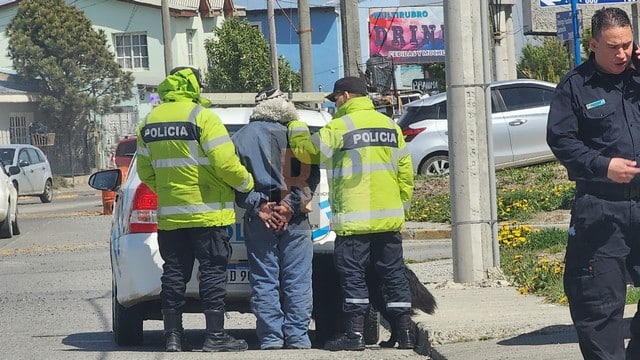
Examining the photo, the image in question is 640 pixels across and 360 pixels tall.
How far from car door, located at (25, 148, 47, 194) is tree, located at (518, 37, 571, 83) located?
Result: 1982cm

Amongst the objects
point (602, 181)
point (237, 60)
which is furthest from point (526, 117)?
point (237, 60)

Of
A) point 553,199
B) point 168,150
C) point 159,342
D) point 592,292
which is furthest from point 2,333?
point 553,199

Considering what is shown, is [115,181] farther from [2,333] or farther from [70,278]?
[70,278]

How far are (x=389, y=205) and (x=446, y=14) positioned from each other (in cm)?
274

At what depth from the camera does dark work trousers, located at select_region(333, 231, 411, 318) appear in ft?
28.3

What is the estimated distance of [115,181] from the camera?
10.1 m

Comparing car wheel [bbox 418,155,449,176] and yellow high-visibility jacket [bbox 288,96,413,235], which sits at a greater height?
yellow high-visibility jacket [bbox 288,96,413,235]

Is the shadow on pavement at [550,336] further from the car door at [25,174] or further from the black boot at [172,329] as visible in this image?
the car door at [25,174]

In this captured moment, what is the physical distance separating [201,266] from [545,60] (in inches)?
1625

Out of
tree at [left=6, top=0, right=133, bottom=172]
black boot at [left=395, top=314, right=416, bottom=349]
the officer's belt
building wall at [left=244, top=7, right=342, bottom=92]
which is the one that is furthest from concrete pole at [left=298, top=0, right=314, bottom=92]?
building wall at [left=244, top=7, right=342, bottom=92]

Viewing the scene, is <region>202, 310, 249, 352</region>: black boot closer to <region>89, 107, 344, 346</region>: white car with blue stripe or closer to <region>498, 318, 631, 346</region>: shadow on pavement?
<region>89, 107, 344, 346</region>: white car with blue stripe

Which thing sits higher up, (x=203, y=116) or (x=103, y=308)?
(x=203, y=116)

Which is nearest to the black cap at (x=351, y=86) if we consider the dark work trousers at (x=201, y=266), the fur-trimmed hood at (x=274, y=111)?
the fur-trimmed hood at (x=274, y=111)

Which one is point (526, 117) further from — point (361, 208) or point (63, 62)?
point (63, 62)
